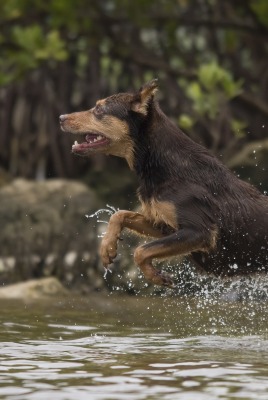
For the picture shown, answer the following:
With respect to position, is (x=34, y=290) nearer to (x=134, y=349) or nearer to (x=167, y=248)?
(x=167, y=248)

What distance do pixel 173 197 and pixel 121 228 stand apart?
519 mm

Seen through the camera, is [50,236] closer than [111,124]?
No

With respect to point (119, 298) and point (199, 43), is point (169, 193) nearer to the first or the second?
point (119, 298)

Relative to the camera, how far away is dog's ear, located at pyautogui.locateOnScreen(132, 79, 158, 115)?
8.65 meters

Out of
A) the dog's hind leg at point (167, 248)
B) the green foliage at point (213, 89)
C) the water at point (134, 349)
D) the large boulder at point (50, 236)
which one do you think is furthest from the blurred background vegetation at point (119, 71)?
the dog's hind leg at point (167, 248)

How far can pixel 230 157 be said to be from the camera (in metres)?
13.4

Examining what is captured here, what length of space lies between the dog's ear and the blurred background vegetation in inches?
165

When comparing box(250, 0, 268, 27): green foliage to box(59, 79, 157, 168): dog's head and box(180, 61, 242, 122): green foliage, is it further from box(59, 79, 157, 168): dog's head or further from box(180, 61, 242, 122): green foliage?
box(59, 79, 157, 168): dog's head

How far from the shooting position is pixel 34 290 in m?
11.6

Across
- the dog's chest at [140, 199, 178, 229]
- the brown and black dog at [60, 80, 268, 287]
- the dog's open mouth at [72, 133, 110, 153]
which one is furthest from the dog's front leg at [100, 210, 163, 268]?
the dog's open mouth at [72, 133, 110, 153]

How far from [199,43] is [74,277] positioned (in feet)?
15.3

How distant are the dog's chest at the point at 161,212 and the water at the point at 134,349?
832 mm

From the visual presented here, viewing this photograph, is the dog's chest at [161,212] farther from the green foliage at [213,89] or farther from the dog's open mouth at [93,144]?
the green foliage at [213,89]

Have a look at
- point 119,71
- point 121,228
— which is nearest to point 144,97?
point 121,228
